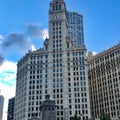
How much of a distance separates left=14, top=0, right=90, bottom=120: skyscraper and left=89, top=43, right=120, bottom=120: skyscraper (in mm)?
17348

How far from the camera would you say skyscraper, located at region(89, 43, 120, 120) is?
166500mm

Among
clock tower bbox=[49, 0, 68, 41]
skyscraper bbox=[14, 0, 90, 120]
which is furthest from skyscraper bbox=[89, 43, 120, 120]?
clock tower bbox=[49, 0, 68, 41]

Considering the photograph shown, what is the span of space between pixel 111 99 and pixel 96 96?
45.3 ft

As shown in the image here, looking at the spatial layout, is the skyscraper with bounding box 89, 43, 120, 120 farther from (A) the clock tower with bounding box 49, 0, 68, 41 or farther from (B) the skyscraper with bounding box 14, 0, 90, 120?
(A) the clock tower with bounding box 49, 0, 68, 41

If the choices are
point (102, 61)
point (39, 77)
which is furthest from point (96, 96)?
point (39, 77)

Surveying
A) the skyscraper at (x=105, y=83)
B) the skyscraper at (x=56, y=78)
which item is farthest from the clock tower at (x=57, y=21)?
the skyscraper at (x=105, y=83)

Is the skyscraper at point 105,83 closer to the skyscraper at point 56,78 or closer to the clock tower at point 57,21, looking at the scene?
the skyscraper at point 56,78

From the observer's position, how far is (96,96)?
18025 cm

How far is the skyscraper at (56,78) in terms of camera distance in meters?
158

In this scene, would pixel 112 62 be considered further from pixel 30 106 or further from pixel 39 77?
pixel 30 106

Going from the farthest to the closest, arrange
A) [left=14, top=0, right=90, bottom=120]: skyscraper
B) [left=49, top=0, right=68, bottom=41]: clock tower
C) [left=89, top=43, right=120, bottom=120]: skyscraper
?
[left=49, top=0, right=68, bottom=41]: clock tower, [left=89, top=43, right=120, bottom=120]: skyscraper, [left=14, top=0, right=90, bottom=120]: skyscraper

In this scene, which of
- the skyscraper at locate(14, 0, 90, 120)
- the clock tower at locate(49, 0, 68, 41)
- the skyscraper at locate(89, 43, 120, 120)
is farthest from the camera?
the clock tower at locate(49, 0, 68, 41)

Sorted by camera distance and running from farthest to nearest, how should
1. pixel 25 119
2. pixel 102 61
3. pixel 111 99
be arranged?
pixel 102 61
pixel 111 99
pixel 25 119

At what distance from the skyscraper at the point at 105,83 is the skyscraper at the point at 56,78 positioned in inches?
683
